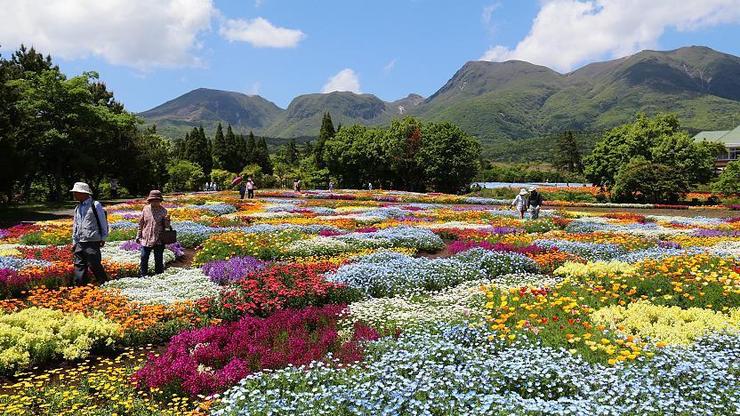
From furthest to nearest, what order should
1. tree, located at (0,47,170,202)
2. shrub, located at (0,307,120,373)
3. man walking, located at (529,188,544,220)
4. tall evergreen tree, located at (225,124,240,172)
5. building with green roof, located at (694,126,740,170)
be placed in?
tall evergreen tree, located at (225,124,240,172) < building with green roof, located at (694,126,740,170) < tree, located at (0,47,170,202) < man walking, located at (529,188,544,220) < shrub, located at (0,307,120,373)

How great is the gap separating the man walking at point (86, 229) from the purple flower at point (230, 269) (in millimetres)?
2522

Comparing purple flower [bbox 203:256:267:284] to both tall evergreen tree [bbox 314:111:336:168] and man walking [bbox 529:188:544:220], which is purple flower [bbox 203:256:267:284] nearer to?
man walking [bbox 529:188:544:220]

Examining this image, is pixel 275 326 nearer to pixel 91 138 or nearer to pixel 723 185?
pixel 91 138

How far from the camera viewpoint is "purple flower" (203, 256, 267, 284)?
12.2 m

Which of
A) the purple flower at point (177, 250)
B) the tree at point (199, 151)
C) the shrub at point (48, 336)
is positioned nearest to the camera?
the shrub at point (48, 336)

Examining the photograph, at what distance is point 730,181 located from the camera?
4831 centimetres

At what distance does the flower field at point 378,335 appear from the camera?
18.8 ft

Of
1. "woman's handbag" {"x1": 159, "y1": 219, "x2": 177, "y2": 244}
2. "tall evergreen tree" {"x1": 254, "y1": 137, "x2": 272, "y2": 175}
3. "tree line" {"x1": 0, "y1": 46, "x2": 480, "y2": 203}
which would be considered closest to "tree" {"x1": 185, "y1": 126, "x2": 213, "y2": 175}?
"tree line" {"x1": 0, "y1": 46, "x2": 480, "y2": 203}

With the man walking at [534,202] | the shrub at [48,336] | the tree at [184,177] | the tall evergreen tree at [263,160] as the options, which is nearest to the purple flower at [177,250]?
the shrub at [48,336]

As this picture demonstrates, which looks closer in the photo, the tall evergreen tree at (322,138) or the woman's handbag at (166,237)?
the woman's handbag at (166,237)

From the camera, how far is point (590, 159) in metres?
61.3

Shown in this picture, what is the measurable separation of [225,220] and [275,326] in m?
16.0

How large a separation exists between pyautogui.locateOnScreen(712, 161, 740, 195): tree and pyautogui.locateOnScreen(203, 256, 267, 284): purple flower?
50.5 m

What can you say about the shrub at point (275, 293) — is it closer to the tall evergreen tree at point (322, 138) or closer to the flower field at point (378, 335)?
the flower field at point (378, 335)
